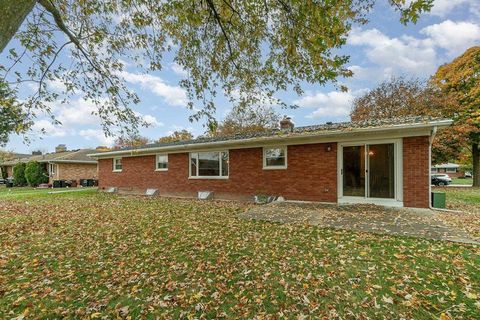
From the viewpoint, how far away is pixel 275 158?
1178 cm

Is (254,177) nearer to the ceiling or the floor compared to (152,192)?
nearer to the ceiling

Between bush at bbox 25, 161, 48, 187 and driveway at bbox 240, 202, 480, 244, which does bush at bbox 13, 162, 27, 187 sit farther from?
driveway at bbox 240, 202, 480, 244

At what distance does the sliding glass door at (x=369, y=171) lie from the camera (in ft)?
30.6

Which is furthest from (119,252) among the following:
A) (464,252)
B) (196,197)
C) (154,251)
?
(196,197)

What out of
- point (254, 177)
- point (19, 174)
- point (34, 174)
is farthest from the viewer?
point (19, 174)

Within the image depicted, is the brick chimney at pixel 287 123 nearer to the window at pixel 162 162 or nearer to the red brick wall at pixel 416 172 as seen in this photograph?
the red brick wall at pixel 416 172

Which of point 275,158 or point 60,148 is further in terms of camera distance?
point 60,148

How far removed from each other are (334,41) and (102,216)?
9.04 m

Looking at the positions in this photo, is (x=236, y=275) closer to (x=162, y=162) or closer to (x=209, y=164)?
(x=209, y=164)

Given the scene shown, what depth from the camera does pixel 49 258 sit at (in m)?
4.95

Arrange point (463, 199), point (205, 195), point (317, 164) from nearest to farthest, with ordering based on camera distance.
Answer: point (317, 164)
point (463, 199)
point (205, 195)

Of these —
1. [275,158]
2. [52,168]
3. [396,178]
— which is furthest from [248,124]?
[396,178]

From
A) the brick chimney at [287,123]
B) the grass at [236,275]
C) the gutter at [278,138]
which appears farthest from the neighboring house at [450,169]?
the grass at [236,275]

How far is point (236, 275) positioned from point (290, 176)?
7678mm
